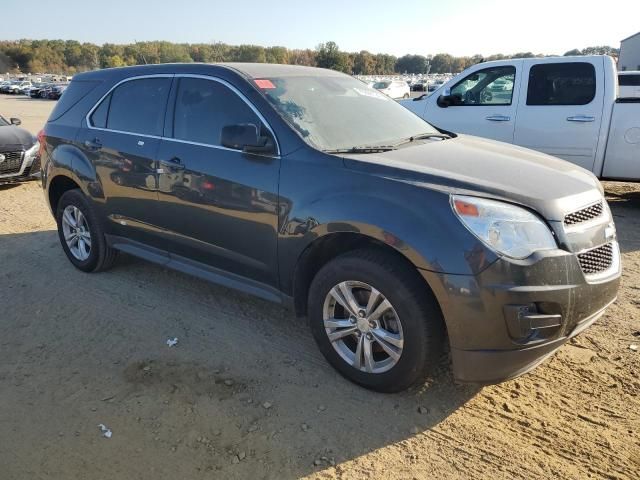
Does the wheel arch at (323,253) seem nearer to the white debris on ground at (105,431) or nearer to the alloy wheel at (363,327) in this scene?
the alloy wheel at (363,327)

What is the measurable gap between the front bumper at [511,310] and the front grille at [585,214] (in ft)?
0.70

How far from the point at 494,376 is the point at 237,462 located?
1.36 m

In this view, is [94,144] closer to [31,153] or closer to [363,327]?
[363,327]

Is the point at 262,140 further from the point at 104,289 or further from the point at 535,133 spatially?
the point at 535,133

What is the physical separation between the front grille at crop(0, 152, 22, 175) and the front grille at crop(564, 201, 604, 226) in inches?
349

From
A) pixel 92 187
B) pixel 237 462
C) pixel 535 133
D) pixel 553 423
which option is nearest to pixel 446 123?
pixel 535 133

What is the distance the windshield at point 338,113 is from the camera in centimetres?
343

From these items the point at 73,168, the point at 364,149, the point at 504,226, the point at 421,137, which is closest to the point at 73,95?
the point at 73,168

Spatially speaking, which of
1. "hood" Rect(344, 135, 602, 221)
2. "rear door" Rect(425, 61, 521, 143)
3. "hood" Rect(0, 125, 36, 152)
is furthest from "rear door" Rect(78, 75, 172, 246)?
"hood" Rect(0, 125, 36, 152)

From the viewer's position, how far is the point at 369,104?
4047mm

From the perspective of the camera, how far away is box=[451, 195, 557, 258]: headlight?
8.41 feet

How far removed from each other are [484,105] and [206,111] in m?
4.97

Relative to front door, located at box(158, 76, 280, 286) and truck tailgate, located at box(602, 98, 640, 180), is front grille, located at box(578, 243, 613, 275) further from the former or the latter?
truck tailgate, located at box(602, 98, 640, 180)

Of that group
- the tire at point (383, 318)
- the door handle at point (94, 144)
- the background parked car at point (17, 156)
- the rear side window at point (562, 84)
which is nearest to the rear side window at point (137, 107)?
the door handle at point (94, 144)
